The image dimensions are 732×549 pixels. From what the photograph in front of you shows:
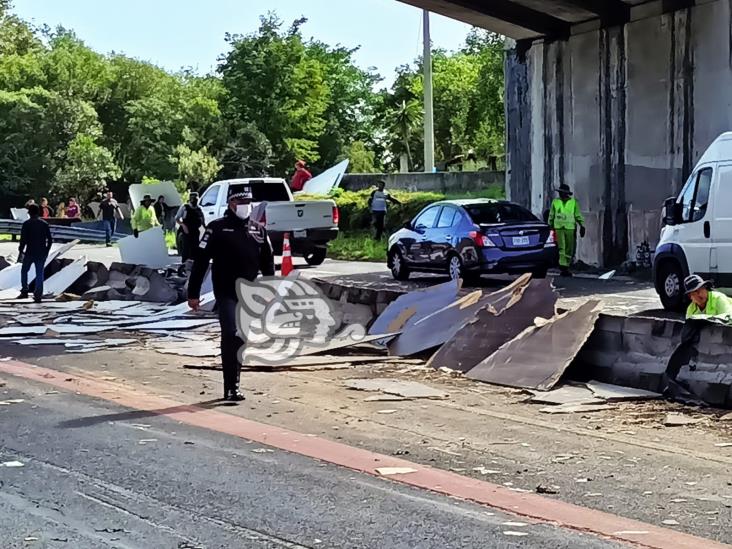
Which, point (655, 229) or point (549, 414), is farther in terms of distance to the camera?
point (655, 229)

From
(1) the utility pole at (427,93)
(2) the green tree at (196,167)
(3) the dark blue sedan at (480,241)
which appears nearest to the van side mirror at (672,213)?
(3) the dark blue sedan at (480,241)

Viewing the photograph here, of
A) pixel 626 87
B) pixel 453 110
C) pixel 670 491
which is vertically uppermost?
pixel 453 110

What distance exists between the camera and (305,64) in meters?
67.2

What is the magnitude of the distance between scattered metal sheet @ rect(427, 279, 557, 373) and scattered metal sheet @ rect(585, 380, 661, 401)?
1285 millimetres

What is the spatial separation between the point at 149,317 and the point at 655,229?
404 inches

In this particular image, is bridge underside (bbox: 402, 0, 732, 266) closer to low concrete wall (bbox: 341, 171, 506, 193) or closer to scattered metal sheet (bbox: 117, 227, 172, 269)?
scattered metal sheet (bbox: 117, 227, 172, 269)

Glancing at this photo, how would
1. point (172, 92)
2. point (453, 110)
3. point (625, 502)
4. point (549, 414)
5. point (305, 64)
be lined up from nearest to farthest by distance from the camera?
1. point (625, 502)
2. point (549, 414)
3. point (305, 64)
4. point (172, 92)
5. point (453, 110)

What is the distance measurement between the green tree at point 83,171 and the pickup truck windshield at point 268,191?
33.8m

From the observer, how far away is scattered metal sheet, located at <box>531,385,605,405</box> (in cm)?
965

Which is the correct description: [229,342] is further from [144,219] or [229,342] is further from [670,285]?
[144,219]

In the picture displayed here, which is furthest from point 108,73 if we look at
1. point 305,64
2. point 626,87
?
point 626,87

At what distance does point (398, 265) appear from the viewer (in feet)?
69.0

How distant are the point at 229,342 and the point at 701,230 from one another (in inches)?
295

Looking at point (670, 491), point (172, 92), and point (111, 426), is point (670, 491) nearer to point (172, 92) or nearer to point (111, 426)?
point (111, 426)
